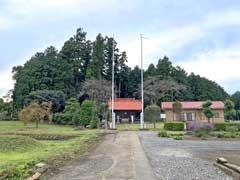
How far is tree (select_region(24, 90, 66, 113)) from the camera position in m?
49.4

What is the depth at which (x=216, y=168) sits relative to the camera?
29.5 ft

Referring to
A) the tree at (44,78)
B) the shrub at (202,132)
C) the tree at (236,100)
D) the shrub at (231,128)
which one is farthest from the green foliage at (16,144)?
the tree at (236,100)

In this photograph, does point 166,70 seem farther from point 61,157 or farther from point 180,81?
point 61,157

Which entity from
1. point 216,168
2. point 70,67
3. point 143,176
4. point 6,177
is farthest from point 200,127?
point 70,67

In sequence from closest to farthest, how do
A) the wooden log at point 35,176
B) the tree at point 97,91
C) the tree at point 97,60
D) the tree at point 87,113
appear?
the wooden log at point 35,176 → the tree at point 87,113 → the tree at point 97,91 → the tree at point 97,60

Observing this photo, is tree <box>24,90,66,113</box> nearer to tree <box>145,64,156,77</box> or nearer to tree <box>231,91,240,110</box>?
tree <box>145,64,156,77</box>

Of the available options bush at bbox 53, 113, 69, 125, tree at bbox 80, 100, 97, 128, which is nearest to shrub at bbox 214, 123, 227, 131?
tree at bbox 80, 100, 97, 128

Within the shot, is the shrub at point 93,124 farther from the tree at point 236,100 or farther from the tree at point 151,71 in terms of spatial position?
the tree at point 236,100

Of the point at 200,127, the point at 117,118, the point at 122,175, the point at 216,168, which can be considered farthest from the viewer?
the point at 117,118

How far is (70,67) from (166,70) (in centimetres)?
1834

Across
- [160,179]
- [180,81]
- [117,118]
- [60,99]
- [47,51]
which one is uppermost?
[47,51]

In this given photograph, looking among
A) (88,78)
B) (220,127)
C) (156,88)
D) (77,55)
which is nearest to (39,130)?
(220,127)

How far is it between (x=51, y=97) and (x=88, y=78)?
7366 millimetres

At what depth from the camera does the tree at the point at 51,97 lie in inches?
1945
